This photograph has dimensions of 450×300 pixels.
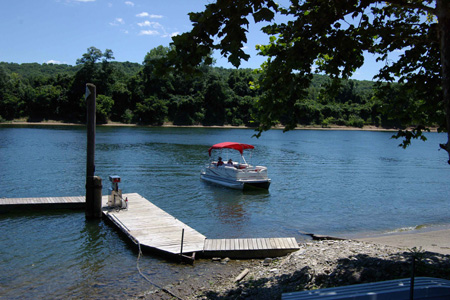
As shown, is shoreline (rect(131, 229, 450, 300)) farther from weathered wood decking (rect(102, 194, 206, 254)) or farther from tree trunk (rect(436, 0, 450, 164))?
tree trunk (rect(436, 0, 450, 164))

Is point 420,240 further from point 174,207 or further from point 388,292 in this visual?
point 174,207

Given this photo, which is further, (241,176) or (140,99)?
(140,99)

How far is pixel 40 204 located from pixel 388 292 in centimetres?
1624

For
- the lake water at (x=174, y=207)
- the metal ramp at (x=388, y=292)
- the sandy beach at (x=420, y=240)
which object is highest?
the metal ramp at (x=388, y=292)

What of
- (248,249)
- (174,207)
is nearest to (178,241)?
(248,249)

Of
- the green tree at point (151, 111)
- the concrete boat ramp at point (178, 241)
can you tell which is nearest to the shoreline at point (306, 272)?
the concrete boat ramp at point (178, 241)

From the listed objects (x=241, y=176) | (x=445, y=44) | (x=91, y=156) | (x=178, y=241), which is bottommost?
(x=178, y=241)

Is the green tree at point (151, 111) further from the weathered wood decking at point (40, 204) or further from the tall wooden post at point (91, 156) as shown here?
the tall wooden post at point (91, 156)

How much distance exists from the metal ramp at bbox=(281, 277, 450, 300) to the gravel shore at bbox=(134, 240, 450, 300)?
5.69 ft

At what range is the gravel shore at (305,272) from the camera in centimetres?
776

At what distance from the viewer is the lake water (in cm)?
1113

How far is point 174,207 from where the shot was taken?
20.6m

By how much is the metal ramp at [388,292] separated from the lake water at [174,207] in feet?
19.2

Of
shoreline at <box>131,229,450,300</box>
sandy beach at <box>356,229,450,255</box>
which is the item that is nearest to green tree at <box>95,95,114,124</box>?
sandy beach at <box>356,229,450,255</box>
